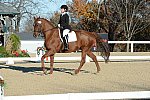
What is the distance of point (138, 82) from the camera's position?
43.2ft

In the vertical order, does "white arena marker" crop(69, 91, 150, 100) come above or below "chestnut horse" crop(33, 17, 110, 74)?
below

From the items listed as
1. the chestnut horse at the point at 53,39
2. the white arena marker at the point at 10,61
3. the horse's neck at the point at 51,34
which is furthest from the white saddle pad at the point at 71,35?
the white arena marker at the point at 10,61

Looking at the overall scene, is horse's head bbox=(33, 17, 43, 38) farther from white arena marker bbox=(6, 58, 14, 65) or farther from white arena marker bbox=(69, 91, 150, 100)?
white arena marker bbox=(69, 91, 150, 100)

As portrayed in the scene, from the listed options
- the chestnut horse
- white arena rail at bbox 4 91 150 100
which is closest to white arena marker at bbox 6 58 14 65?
the chestnut horse

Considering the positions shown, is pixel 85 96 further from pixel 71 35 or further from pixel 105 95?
pixel 71 35

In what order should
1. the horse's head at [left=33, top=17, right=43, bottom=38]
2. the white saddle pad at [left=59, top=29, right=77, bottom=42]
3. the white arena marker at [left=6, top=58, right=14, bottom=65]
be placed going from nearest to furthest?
the white saddle pad at [left=59, top=29, right=77, bottom=42] < the horse's head at [left=33, top=17, right=43, bottom=38] < the white arena marker at [left=6, top=58, right=14, bottom=65]

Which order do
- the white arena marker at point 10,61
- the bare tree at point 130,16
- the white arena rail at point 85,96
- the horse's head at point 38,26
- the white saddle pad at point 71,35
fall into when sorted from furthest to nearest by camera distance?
the bare tree at point 130,16, the white arena marker at point 10,61, the horse's head at point 38,26, the white saddle pad at point 71,35, the white arena rail at point 85,96

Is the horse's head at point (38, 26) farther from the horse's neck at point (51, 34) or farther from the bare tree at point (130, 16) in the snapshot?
the bare tree at point (130, 16)

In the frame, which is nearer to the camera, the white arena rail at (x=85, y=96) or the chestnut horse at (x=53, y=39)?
the white arena rail at (x=85, y=96)

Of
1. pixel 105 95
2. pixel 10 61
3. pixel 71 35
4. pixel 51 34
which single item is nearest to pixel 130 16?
pixel 10 61

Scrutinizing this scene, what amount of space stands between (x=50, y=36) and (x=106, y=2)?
119ft

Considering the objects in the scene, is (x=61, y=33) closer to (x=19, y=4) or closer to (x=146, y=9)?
(x=146, y=9)

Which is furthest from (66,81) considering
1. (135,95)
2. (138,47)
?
(138,47)

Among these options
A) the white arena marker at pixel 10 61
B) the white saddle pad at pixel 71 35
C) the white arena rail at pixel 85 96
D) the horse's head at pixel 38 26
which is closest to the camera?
the white arena rail at pixel 85 96
